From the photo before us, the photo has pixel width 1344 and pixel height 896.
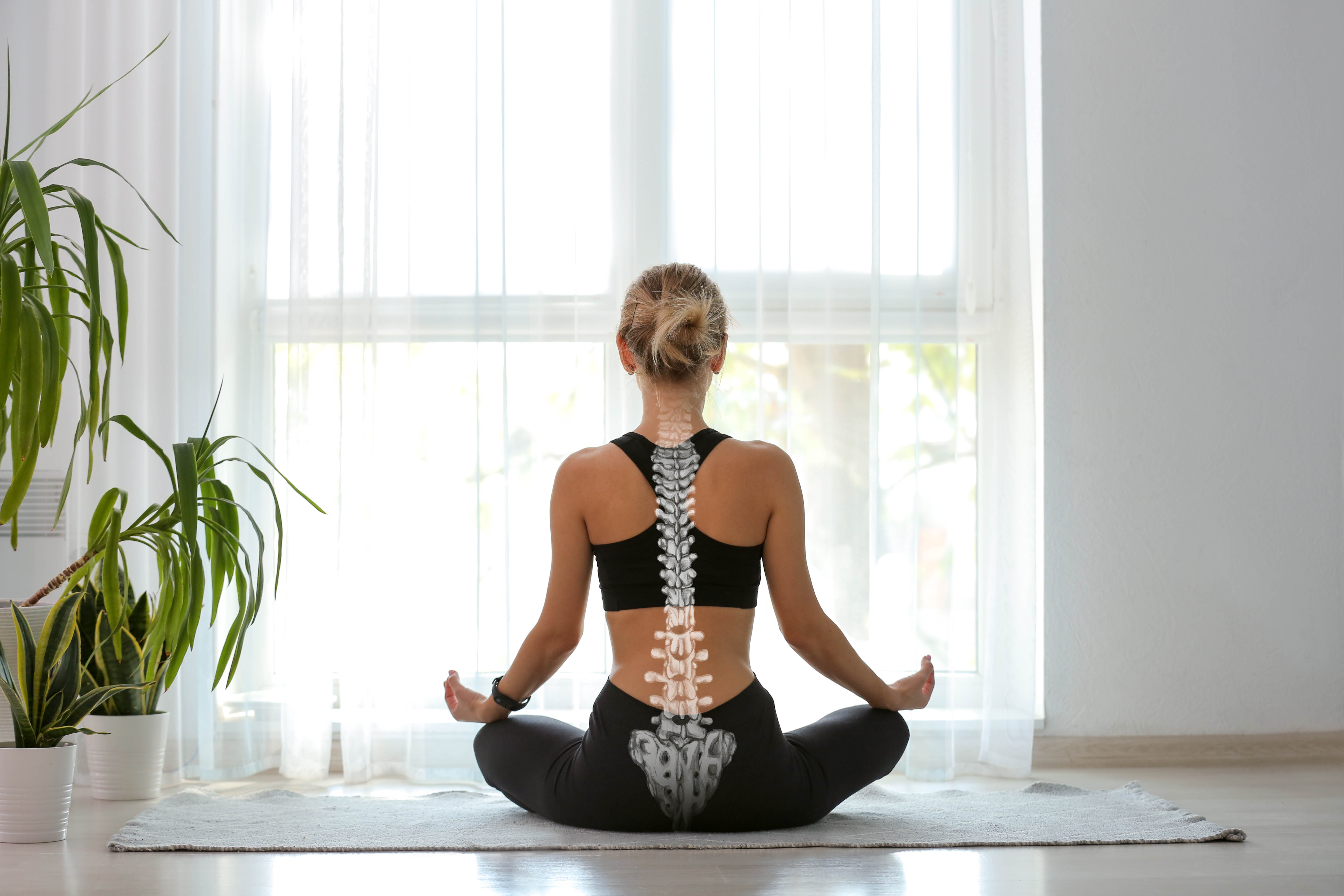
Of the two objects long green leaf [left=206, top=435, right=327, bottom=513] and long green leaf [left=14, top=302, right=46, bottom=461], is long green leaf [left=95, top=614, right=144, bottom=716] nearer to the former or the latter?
long green leaf [left=206, top=435, right=327, bottom=513]

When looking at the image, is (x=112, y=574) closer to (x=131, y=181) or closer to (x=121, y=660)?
(x=121, y=660)

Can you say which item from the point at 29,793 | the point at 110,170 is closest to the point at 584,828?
the point at 29,793

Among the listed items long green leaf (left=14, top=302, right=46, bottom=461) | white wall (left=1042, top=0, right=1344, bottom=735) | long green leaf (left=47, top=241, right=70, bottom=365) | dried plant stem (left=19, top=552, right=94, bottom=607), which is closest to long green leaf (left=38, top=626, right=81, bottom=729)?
dried plant stem (left=19, top=552, right=94, bottom=607)

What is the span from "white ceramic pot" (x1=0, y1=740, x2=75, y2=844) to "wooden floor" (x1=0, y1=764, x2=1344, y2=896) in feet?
0.10

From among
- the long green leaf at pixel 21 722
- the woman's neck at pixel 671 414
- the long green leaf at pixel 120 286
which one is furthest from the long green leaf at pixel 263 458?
the woman's neck at pixel 671 414

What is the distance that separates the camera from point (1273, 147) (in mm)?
2857

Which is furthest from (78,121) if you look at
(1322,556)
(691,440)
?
(1322,556)

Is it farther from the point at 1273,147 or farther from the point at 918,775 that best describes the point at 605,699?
the point at 1273,147

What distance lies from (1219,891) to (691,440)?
1.05 meters

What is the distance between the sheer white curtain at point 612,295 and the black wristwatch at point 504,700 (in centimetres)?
57

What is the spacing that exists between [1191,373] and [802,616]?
4.84 ft

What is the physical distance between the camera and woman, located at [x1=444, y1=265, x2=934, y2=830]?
1.81 metres

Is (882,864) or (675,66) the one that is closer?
(882,864)

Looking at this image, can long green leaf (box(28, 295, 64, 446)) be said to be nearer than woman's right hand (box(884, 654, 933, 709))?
Yes
